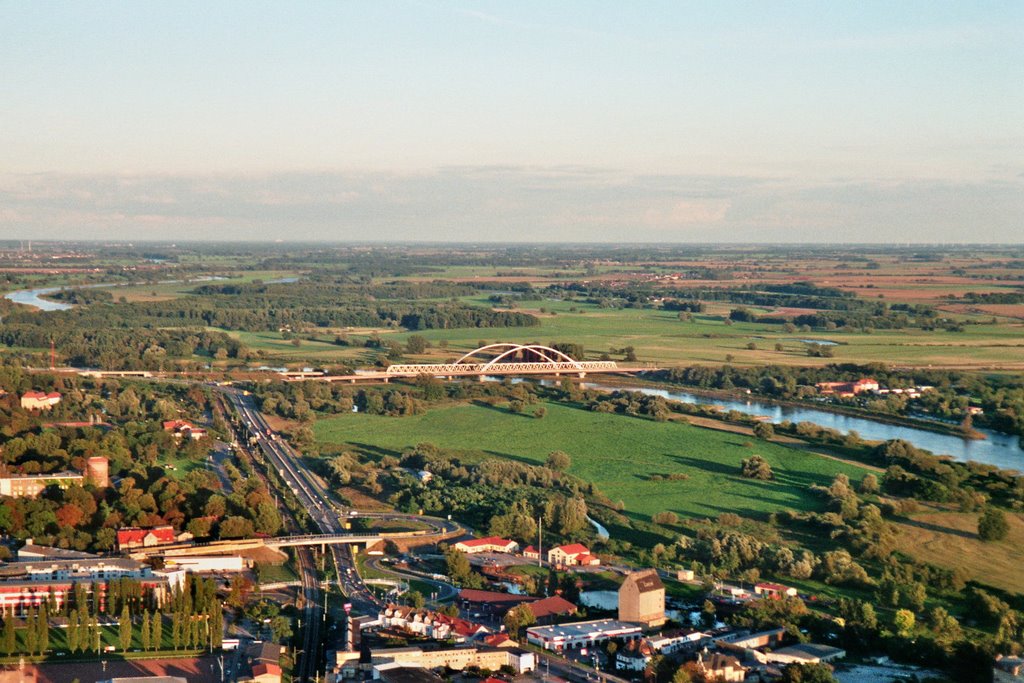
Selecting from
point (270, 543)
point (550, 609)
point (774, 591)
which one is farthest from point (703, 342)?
point (550, 609)

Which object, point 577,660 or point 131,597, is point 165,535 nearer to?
point 131,597

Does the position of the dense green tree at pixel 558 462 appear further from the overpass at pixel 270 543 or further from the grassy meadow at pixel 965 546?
the grassy meadow at pixel 965 546

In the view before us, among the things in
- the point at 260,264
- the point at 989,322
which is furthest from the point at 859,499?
the point at 260,264

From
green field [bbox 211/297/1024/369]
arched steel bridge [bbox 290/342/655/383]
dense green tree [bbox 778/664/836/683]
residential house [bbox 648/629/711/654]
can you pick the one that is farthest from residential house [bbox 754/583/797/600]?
green field [bbox 211/297/1024/369]

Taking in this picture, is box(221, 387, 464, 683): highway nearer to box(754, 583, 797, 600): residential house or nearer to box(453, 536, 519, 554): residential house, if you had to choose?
box(453, 536, 519, 554): residential house

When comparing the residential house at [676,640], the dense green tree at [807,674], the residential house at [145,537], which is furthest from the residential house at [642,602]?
the residential house at [145,537]

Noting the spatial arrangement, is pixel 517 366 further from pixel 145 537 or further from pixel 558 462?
pixel 145 537
